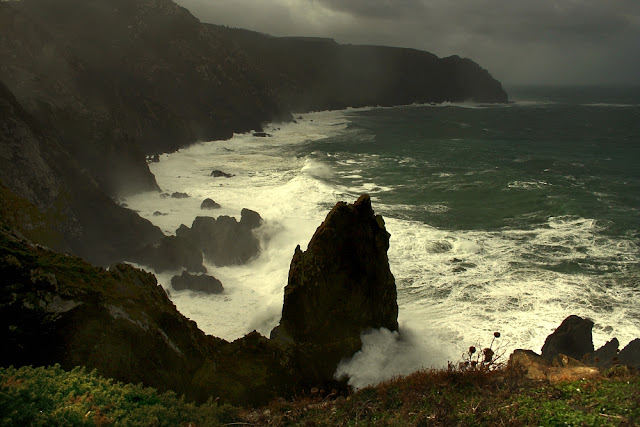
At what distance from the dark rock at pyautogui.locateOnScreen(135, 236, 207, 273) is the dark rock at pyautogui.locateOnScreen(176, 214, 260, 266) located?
1149 mm

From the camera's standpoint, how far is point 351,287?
13.9 meters

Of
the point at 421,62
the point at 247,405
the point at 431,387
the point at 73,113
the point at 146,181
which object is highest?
the point at 421,62

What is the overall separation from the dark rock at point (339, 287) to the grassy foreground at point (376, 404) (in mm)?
4031

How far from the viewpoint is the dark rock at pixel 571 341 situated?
15258 millimetres

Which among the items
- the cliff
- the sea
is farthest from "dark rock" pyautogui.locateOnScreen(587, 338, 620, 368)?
the cliff

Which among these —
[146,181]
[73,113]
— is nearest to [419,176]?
[146,181]

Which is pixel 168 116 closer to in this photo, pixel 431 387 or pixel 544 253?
pixel 544 253

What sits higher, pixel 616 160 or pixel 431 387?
pixel 616 160

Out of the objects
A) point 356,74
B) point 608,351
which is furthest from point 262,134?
point 356,74

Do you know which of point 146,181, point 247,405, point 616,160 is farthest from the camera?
point 616,160

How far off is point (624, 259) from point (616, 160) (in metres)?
35.9

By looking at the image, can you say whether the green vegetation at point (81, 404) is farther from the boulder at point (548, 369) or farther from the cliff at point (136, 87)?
the cliff at point (136, 87)

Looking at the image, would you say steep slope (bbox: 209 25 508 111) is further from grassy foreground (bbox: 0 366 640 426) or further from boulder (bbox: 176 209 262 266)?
grassy foreground (bbox: 0 366 640 426)

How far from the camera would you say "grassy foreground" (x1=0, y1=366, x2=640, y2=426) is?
6145mm
